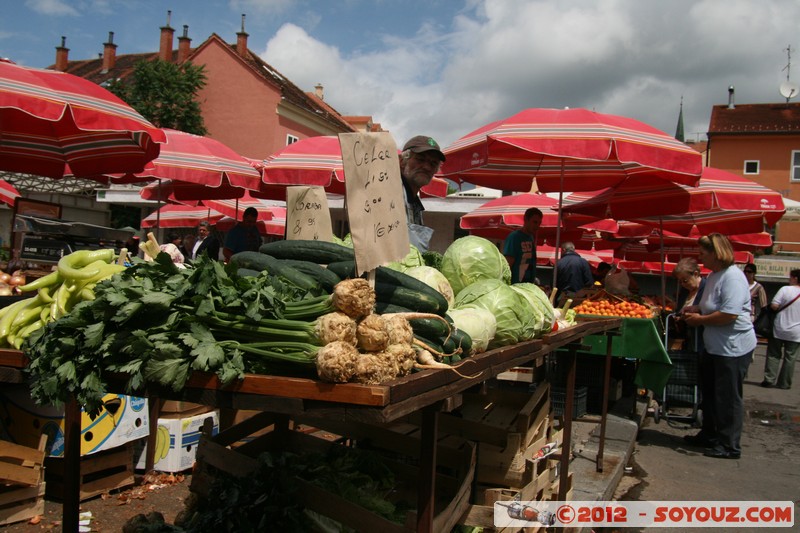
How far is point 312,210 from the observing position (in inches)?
128

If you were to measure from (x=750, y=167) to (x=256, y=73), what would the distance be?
29.2 m

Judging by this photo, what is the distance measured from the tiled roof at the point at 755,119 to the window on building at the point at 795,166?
1334 millimetres

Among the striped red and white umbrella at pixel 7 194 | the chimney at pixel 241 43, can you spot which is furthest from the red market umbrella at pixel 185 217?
the chimney at pixel 241 43

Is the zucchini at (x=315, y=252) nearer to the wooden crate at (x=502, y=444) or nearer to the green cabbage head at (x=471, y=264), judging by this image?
the green cabbage head at (x=471, y=264)

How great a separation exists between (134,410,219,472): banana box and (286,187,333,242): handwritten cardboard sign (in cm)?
246

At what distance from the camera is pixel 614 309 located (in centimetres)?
780

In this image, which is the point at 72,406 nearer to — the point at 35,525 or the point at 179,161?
the point at 35,525

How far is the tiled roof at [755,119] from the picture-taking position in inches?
1388

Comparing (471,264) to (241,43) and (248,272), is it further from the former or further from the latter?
(241,43)

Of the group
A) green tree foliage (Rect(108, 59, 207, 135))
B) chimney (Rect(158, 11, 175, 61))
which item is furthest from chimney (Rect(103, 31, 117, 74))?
green tree foliage (Rect(108, 59, 207, 135))

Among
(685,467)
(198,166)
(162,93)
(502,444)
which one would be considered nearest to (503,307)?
(502,444)

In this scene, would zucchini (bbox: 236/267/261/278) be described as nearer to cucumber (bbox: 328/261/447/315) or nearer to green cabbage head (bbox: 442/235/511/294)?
cucumber (bbox: 328/261/447/315)

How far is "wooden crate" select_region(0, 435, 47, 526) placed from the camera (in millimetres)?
3828

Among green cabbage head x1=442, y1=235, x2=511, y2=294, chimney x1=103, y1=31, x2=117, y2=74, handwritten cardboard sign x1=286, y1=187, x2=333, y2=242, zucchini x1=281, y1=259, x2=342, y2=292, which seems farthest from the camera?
chimney x1=103, y1=31, x2=117, y2=74
